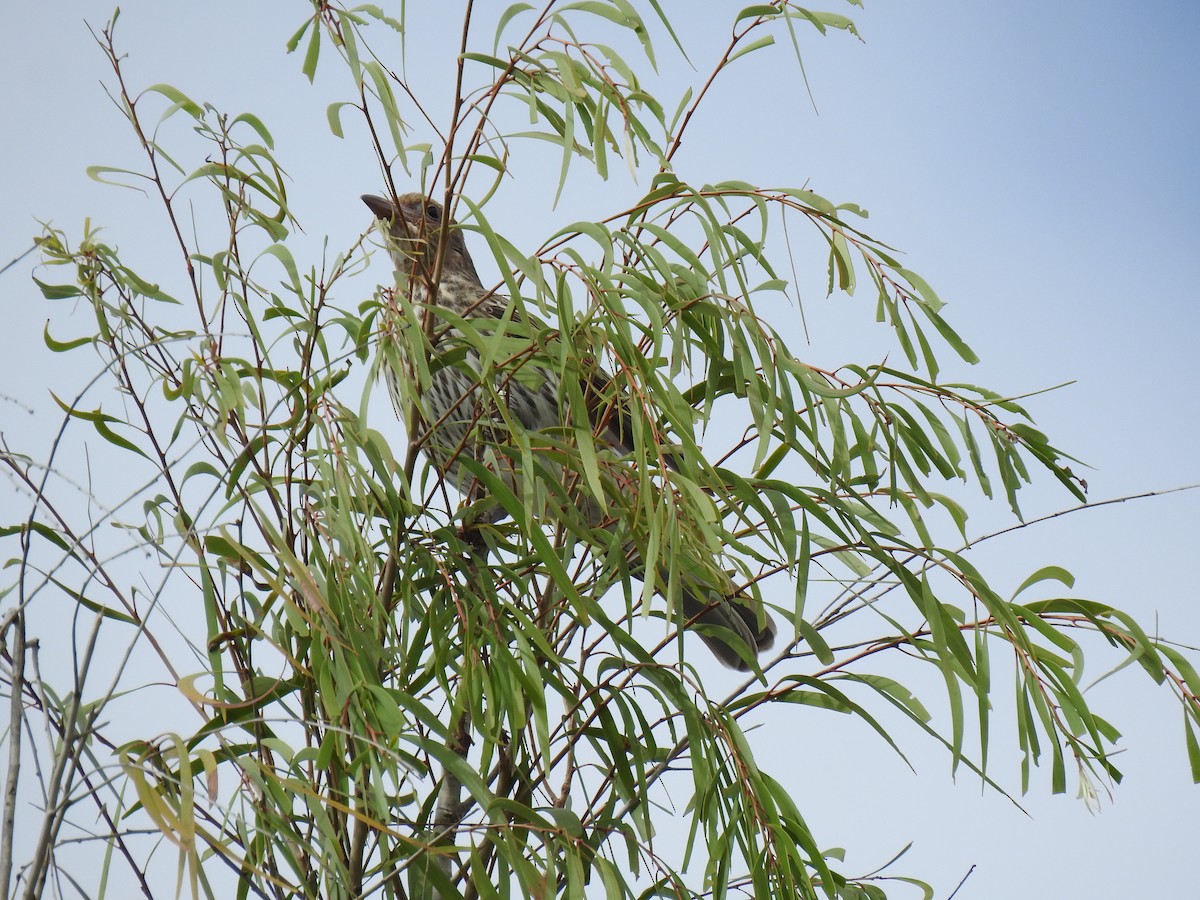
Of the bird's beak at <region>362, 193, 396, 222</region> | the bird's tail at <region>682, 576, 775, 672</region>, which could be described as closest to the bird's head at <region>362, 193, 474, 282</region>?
the bird's beak at <region>362, 193, 396, 222</region>

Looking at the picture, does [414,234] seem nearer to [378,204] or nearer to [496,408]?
[378,204]

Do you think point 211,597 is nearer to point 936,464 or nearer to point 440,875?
point 440,875

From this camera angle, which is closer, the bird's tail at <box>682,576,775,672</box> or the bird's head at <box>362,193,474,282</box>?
the bird's tail at <box>682,576,775,672</box>

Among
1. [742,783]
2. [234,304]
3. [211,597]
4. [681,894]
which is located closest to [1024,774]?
[742,783]

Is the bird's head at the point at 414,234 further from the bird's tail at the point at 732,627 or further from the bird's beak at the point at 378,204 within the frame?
the bird's tail at the point at 732,627

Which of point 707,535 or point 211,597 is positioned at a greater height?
point 211,597

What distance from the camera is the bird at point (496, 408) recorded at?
5.19ft

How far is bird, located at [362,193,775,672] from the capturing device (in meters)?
1.58

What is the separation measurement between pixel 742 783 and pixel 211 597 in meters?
0.72

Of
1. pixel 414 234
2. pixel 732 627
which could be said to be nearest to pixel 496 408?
pixel 732 627

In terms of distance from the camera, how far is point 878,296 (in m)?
1.74

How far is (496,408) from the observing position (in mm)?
2240

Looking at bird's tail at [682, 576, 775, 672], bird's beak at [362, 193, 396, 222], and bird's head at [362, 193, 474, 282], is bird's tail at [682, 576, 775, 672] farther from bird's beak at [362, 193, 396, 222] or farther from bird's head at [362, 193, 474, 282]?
bird's beak at [362, 193, 396, 222]

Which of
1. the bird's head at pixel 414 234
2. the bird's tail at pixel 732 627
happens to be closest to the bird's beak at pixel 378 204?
the bird's head at pixel 414 234
